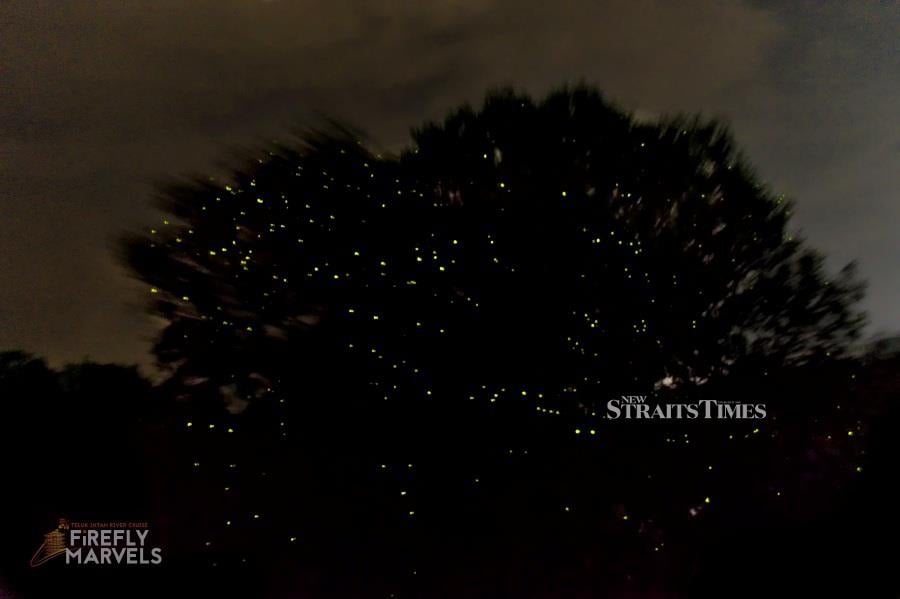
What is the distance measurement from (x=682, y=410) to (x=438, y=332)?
1.99 meters

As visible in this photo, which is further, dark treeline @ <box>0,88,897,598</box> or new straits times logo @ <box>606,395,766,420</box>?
new straits times logo @ <box>606,395,766,420</box>

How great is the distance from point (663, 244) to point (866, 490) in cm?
252

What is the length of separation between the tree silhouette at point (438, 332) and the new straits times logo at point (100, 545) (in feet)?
1.73

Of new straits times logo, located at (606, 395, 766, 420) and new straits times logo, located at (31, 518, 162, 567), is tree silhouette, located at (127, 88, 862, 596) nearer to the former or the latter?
new straits times logo, located at (606, 395, 766, 420)

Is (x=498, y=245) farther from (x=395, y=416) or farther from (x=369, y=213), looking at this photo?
(x=395, y=416)

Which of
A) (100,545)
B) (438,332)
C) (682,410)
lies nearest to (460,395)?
(438,332)

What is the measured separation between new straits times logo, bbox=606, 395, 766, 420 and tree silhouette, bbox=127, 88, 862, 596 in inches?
4.1

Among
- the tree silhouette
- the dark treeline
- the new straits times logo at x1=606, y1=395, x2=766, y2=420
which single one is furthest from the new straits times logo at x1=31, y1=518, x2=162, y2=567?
the new straits times logo at x1=606, y1=395, x2=766, y2=420

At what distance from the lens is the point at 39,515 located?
Answer: 249 inches

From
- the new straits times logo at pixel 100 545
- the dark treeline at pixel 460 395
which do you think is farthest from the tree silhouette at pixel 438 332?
the new straits times logo at pixel 100 545

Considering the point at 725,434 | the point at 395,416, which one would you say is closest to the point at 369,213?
the point at 395,416

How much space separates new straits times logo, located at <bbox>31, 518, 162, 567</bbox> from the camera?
19.9 ft

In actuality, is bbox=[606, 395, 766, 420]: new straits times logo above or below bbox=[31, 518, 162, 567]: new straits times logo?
above

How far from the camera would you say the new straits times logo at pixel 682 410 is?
6469 mm
